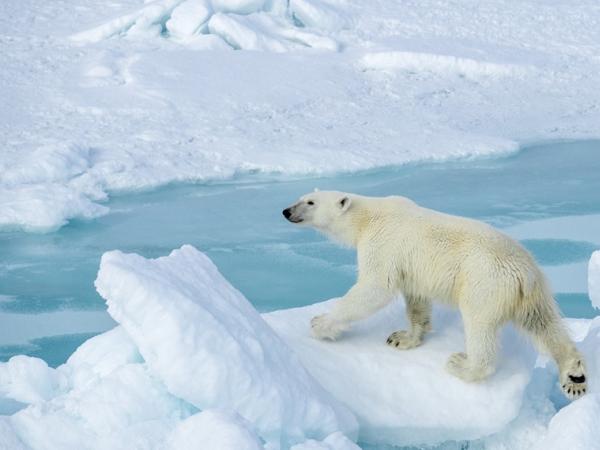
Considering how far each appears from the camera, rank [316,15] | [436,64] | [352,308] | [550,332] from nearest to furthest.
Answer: [550,332] → [352,308] → [436,64] → [316,15]

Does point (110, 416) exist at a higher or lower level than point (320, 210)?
lower

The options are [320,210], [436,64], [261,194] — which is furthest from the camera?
[436,64]

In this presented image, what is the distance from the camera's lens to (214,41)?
34.8ft

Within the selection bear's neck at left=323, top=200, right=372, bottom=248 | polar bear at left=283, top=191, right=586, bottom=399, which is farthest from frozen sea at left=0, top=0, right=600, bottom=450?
bear's neck at left=323, top=200, right=372, bottom=248

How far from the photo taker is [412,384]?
125 inches

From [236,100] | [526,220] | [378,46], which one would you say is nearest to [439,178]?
[526,220]

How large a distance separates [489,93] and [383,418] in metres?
7.69

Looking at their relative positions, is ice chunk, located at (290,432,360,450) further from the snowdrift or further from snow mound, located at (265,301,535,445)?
snow mound, located at (265,301,535,445)

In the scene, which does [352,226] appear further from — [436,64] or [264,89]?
[436,64]

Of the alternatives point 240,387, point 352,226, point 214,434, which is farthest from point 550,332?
point 214,434

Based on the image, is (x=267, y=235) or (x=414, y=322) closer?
(x=414, y=322)

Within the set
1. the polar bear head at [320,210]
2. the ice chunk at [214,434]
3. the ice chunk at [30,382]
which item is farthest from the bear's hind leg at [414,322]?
the ice chunk at [30,382]

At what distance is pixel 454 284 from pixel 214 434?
1248mm

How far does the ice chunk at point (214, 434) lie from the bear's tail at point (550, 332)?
123 centimetres
